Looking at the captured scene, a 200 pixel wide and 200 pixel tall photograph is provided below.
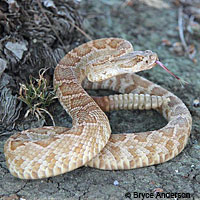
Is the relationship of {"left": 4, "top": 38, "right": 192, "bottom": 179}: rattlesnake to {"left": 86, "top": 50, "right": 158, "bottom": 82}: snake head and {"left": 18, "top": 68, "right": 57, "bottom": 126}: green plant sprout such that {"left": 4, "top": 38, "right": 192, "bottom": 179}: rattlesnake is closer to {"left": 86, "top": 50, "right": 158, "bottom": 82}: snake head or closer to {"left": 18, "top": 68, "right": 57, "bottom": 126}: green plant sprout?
{"left": 86, "top": 50, "right": 158, "bottom": 82}: snake head

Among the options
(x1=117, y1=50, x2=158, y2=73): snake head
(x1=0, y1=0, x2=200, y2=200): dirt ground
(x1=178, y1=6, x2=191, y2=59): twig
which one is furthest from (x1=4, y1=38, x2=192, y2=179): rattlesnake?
(x1=178, y1=6, x2=191, y2=59): twig

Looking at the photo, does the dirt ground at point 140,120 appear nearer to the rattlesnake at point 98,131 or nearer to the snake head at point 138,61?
the rattlesnake at point 98,131

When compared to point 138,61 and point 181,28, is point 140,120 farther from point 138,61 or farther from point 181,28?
point 181,28

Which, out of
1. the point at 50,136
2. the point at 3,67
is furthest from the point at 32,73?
the point at 50,136

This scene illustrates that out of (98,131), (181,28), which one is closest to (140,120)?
(98,131)

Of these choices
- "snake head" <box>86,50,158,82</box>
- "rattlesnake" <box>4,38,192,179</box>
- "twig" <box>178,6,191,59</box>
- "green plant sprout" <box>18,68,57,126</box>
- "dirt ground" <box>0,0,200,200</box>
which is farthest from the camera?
"twig" <box>178,6,191,59</box>

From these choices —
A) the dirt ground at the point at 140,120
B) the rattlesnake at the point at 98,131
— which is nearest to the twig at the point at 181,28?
the dirt ground at the point at 140,120
